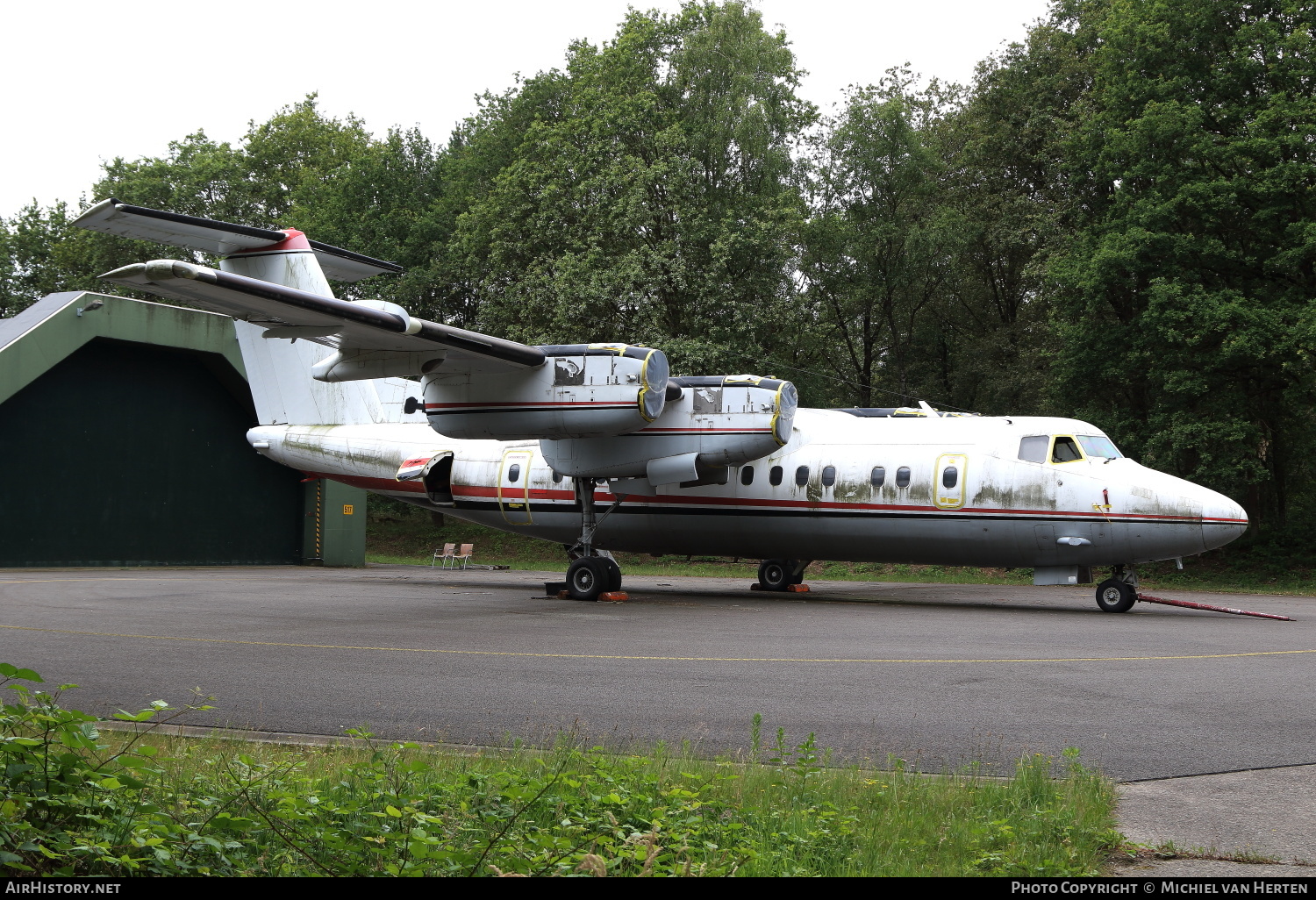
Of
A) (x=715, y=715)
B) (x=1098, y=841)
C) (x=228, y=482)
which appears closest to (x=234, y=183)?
(x=228, y=482)

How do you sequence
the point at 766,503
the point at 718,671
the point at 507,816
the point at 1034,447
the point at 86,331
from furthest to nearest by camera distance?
the point at 86,331 → the point at 766,503 → the point at 1034,447 → the point at 718,671 → the point at 507,816

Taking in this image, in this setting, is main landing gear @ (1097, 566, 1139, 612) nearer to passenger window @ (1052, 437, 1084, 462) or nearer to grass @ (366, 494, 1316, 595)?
passenger window @ (1052, 437, 1084, 462)

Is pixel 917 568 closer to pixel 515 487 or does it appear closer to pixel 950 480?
pixel 950 480

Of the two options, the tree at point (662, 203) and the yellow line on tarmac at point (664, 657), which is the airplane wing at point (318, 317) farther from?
the tree at point (662, 203)

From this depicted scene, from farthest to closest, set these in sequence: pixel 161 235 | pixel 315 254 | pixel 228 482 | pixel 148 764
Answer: pixel 228 482, pixel 315 254, pixel 161 235, pixel 148 764

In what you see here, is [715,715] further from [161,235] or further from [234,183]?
[234,183]

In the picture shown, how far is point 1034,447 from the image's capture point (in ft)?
55.8

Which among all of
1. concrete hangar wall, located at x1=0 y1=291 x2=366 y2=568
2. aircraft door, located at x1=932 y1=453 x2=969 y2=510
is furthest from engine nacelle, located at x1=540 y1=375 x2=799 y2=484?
concrete hangar wall, located at x1=0 y1=291 x2=366 y2=568

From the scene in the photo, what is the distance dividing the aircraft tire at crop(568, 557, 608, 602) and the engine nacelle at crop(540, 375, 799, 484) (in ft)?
5.32

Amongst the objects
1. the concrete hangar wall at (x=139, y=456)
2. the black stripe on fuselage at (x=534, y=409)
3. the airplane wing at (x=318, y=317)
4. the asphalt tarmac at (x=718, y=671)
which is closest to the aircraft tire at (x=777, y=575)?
the asphalt tarmac at (x=718, y=671)

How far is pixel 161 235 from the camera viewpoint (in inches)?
577

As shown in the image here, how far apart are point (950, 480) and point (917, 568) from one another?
15.9 metres

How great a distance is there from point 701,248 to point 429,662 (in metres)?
27.9

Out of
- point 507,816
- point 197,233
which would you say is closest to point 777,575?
point 197,233
